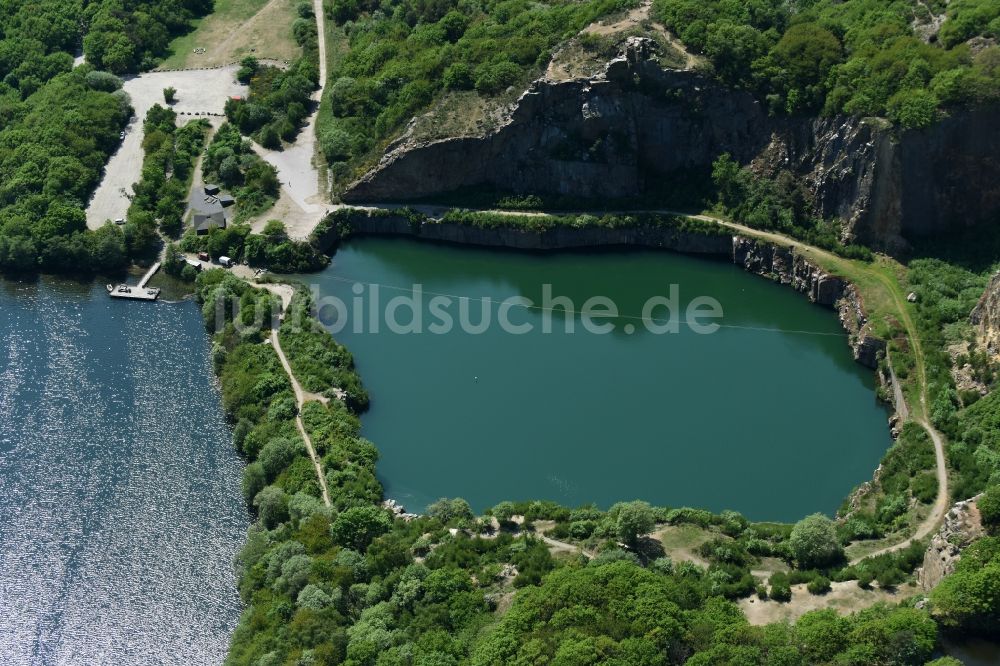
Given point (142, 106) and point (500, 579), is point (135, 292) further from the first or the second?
point (500, 579)

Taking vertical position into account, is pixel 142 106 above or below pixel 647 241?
above

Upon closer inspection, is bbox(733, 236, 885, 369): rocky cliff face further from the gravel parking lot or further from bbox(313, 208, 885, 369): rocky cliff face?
the gravel parking lot

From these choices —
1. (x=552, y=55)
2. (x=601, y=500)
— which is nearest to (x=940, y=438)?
(x=601, y=500)

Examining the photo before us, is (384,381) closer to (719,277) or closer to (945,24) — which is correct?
(719,277)

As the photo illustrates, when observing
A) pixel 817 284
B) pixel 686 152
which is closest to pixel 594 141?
pixel 686 152

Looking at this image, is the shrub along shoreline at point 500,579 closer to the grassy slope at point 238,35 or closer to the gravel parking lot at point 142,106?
the gravel parking lot at point 142,106

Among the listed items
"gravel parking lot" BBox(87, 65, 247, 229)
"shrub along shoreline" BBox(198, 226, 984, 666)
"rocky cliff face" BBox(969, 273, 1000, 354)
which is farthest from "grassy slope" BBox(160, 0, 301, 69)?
"rocky cliff face" BBox(969, 273, 1000, 354)
